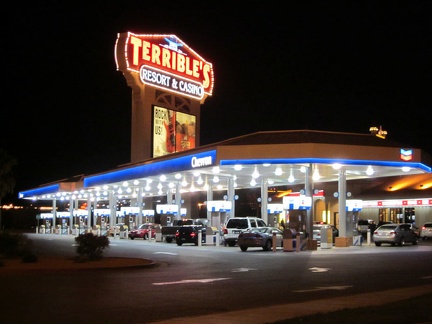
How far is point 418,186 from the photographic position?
200ft

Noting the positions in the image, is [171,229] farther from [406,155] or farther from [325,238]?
[406,155]

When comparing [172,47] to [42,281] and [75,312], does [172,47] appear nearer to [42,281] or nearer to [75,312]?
[42,281]

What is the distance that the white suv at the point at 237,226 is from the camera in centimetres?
4006

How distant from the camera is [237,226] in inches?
1606

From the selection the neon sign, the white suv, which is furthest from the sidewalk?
the white suv

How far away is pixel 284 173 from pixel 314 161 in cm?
883

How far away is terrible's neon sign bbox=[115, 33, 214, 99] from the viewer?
205 feet

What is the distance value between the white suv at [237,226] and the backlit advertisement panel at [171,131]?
25.5 metres

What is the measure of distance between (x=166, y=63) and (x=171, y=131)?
288 inches

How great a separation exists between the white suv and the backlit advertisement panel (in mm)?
25535

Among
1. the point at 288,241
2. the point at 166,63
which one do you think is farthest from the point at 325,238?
the point at 166,63

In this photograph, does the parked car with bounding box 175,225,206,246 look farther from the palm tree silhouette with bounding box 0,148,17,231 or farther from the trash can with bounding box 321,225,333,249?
the palm tree silhouette with bounding box 0,148,17,231

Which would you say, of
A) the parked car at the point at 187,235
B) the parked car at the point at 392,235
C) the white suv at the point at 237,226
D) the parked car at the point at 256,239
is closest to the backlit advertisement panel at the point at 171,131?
the parked car at the point at 187,235

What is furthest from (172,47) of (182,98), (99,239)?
(99,239)
